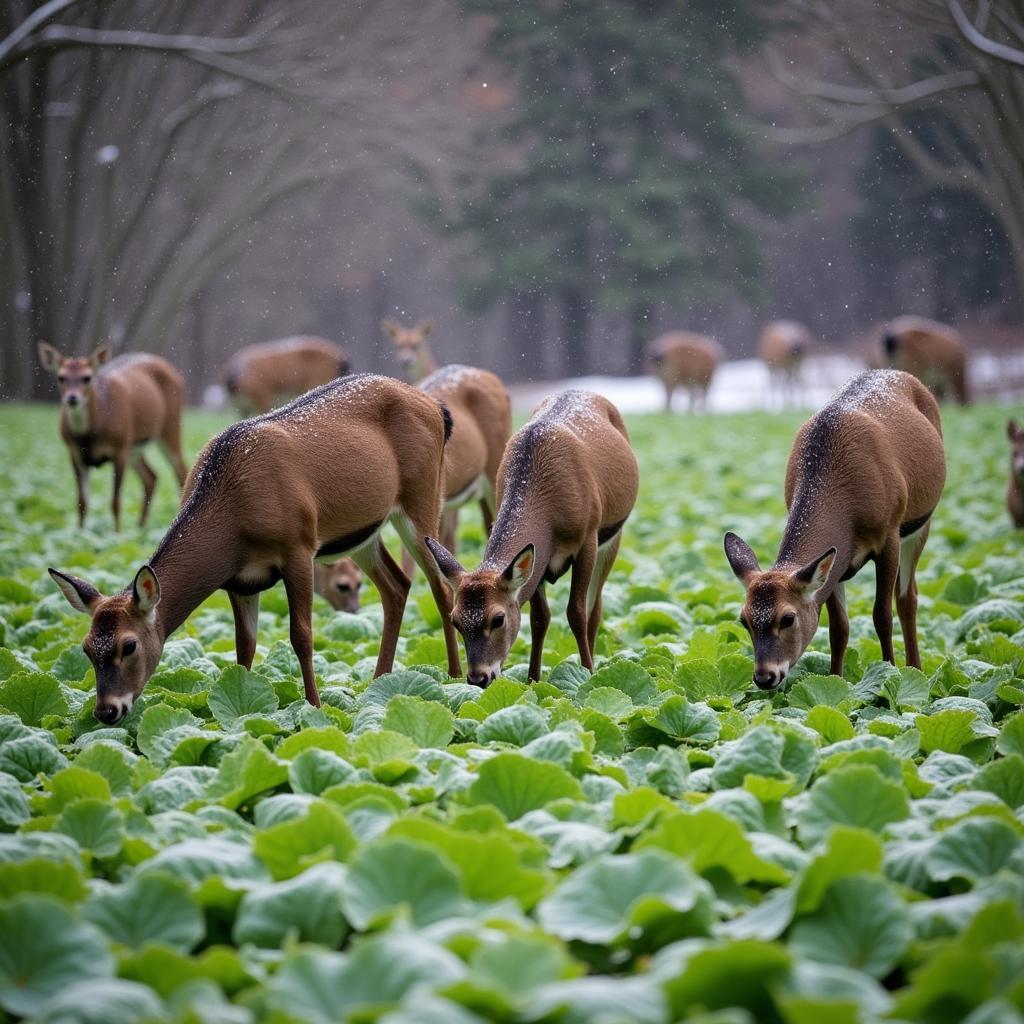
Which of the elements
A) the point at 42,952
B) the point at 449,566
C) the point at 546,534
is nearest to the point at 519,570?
the point at 449,566

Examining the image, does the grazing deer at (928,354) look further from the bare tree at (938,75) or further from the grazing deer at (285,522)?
the grazing deer at (285,522)

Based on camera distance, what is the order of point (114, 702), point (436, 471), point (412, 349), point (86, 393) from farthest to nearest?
1. point (412, 349)
2. point (86, 393)
3. point (436, 471)
4. point (114, 702)

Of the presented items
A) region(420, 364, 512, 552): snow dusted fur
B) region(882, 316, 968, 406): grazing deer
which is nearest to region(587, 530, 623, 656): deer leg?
region(420, 364, 512, 552): snow dusted fur

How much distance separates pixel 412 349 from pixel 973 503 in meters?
9.09

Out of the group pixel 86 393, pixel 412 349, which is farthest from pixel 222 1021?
pixel 412 349

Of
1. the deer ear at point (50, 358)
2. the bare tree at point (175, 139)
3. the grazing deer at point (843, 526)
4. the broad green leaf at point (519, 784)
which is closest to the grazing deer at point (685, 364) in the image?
the bare tree at point (175, 139)

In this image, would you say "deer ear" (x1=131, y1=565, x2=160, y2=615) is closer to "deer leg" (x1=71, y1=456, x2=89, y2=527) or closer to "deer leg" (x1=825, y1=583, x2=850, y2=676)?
"deer leg" (x1=825, y1=583, x2=850, y2=676)

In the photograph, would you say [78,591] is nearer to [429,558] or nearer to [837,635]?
[429,558]

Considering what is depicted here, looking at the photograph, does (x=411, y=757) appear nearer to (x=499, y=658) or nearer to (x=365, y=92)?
(x=499, y=658)

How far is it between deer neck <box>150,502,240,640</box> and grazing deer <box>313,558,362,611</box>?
3.00m

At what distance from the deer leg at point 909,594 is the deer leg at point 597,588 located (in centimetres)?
142

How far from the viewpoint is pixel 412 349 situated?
1966 centimetres

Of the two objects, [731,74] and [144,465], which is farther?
[731,74]

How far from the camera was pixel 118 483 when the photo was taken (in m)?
12.3
